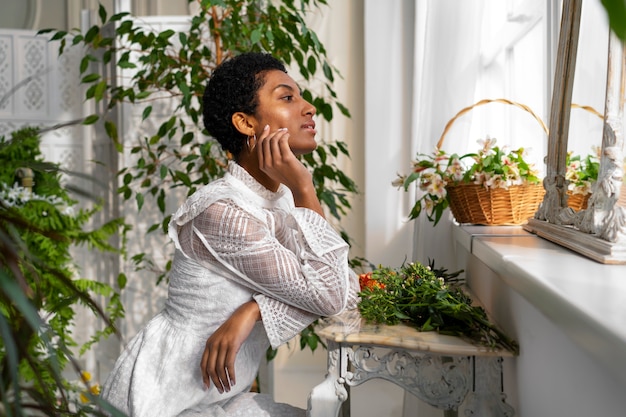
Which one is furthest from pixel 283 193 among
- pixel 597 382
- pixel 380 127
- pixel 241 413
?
pixel 380 127

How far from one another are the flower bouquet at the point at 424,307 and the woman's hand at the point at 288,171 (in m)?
0.29

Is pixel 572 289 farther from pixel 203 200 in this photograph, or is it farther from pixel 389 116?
pixel 389 116

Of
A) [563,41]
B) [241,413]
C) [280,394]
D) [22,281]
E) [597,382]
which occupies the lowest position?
[280,394]

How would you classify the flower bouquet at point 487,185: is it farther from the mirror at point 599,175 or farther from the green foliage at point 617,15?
the green foliage at point 617,15

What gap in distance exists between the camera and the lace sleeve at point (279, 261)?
1.50 m

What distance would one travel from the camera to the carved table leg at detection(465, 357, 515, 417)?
1.56 metres

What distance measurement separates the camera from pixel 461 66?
2.65 metres

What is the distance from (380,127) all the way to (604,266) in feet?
8.43

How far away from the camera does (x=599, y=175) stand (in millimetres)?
1370

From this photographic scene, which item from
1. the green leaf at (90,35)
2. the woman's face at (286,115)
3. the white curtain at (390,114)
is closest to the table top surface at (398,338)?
the woman's face at (286,115)

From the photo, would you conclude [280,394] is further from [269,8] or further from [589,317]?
[589,317]

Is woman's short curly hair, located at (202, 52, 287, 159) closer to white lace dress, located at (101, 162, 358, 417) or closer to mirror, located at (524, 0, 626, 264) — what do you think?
white lace dress, located at (101, 162, 358, 417)

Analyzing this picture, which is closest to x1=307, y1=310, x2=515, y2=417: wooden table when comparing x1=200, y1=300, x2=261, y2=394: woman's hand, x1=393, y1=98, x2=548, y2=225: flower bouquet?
x1=200, y1=300, x2=261, y2=394: woman's hand

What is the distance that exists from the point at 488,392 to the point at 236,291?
1.85 feet
